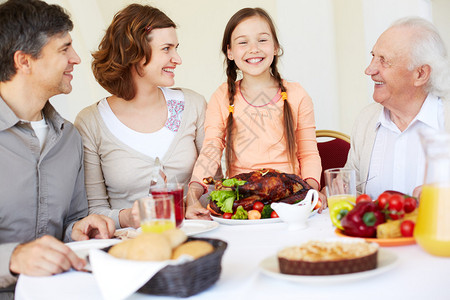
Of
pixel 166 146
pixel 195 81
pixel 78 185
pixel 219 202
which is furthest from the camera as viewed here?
pixel 195 81

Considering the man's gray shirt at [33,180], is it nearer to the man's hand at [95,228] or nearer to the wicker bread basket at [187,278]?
the man's hand at [95,228]

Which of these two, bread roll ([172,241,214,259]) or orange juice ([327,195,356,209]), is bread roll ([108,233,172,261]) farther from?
orange juice ([327,195,356,209])

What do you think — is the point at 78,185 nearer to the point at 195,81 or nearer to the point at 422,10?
the point at 195,81

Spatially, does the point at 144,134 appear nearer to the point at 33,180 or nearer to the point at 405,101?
the point at 33,180

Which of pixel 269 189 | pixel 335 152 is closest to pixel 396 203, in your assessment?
pixel 269 189

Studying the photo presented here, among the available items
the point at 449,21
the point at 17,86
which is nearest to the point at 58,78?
the point at 17,86

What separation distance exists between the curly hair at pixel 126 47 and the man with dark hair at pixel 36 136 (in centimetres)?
39

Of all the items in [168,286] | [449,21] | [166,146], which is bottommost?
[168,286]

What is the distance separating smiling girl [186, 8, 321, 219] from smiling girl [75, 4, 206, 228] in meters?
0.17

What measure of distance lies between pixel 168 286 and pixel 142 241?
104 mm

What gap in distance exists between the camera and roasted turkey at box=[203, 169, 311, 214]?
1.72 m

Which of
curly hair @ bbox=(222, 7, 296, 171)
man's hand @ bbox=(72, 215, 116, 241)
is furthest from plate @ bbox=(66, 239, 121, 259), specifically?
curly hair @ bbox=(222, 7, 296, 171)

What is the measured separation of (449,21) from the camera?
4.24 metres

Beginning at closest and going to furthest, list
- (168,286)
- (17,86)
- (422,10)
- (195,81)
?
(168,286) < (17,86) < (422,10) < (195,81)
